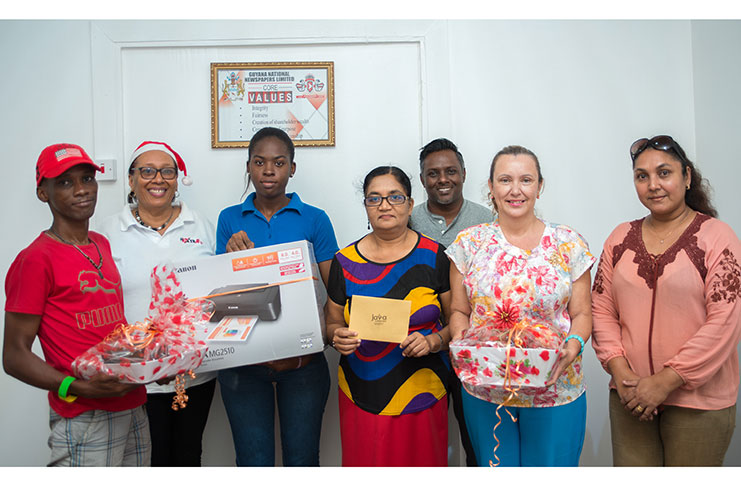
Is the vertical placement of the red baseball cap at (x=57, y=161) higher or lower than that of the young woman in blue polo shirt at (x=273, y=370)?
higher

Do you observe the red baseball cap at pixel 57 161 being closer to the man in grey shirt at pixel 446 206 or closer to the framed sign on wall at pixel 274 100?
the framed sign on wall at pixel 274 100

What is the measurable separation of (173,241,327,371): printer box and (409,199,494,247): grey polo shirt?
68cm

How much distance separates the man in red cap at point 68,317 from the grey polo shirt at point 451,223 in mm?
1392

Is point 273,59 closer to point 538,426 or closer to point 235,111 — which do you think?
point 235,111

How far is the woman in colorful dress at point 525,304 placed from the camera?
181 centimetres

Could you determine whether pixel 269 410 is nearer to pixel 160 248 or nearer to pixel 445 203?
pixel 160 248

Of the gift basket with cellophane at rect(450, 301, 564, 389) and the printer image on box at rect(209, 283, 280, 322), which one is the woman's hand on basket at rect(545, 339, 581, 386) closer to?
the gift basket with cellophane at rect(450, 301, 564, 389)

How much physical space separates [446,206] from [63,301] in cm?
169

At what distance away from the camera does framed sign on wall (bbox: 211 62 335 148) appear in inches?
120

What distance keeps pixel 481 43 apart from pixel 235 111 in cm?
157

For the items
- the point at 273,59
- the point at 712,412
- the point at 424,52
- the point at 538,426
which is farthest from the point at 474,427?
the point at 273,59

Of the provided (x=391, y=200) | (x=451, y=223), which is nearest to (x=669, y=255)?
(x=451, y=223)

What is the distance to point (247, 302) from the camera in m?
2.04

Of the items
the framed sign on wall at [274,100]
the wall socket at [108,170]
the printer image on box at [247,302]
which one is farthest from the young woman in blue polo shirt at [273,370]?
the wall socket at [108,170]
